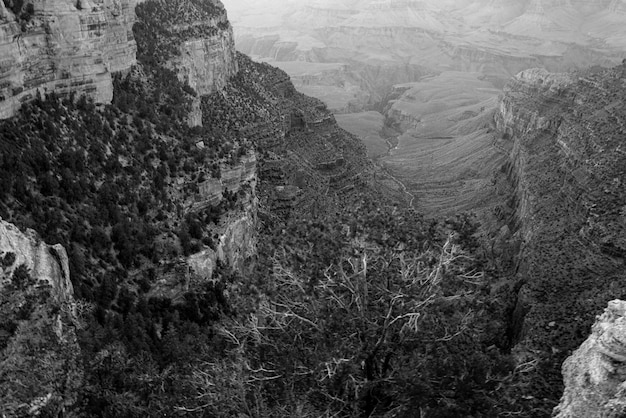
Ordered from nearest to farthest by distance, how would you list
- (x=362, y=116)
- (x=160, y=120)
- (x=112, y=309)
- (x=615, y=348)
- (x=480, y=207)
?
(x=615, y=348) < (x=112, y=309) < (x=160, y=120) < (x=480, y=207) < (x=362, y=116)

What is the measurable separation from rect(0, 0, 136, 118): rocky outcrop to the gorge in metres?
0.13

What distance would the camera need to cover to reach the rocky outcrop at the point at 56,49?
26656 mm

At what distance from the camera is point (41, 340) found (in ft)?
53.9

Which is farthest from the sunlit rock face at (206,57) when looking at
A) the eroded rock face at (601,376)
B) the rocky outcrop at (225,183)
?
the eroded rock face at (601,376)

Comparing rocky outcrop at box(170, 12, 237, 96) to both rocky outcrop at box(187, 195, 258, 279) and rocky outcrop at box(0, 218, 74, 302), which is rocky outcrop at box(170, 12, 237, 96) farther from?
rocky outcrop at box(0, 218, 74, 302)

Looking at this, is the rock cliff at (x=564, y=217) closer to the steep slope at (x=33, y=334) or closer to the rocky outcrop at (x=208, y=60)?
the steep slope at (x=33, y=334)

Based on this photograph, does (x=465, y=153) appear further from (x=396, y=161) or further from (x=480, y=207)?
(x=480, y=207)

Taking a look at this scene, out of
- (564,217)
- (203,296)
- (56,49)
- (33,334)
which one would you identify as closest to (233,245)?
(203,296)

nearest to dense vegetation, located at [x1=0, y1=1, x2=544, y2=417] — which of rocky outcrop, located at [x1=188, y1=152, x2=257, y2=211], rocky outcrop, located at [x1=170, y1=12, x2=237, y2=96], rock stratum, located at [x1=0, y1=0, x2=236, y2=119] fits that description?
rocky outcrop, located at [x1=188, y1=152, x2=257, y2=211]

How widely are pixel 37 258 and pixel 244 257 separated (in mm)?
17117

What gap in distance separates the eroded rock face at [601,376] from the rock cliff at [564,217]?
1808 mm

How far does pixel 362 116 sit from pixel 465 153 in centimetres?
5211

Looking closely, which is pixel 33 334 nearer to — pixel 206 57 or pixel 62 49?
pixel 62 49

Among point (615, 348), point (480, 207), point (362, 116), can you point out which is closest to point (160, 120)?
point (615, 348)
